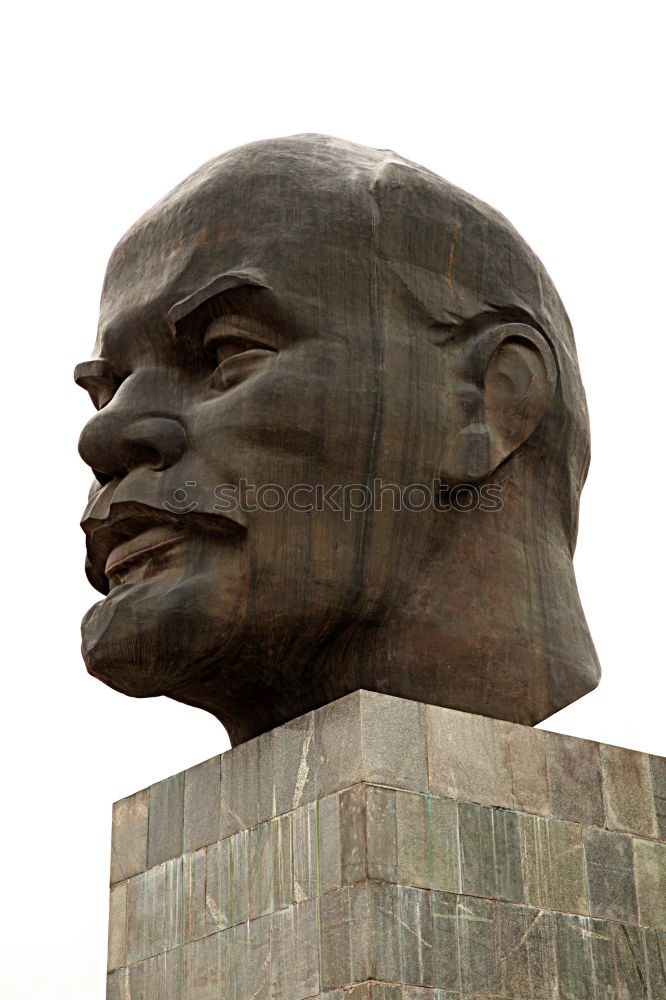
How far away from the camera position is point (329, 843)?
23.7 feet

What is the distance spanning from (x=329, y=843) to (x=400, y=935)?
21.9 inches

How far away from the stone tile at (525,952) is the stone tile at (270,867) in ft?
3.39

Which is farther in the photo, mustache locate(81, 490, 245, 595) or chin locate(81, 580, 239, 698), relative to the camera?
mustache locate(81, 490, 245, 595)

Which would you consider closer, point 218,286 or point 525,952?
point 525,952

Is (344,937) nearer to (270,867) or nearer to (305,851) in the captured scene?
(305,851)

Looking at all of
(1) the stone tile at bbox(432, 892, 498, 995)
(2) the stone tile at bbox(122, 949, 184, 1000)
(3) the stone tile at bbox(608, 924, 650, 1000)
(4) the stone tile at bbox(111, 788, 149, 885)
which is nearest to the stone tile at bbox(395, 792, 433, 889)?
(1) the stone tile at bbox(432, 892, 498, 995)

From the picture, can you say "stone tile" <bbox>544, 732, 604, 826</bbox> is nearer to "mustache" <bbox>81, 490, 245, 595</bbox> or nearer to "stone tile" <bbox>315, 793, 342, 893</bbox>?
"stone tile" <bbox>315, 793, 342, 893</bbox>

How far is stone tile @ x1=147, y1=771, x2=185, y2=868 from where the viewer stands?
8.31m

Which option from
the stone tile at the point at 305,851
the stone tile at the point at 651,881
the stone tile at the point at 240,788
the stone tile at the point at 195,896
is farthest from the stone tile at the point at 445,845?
the stone tile at the point at 195,896

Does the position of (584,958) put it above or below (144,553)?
below

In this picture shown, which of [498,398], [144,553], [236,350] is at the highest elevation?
[236,350]

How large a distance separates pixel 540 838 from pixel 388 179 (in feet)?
12.2

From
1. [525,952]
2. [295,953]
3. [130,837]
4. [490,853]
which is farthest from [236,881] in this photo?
[525,952]

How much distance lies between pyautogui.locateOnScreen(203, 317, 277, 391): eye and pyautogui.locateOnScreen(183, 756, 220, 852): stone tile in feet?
6.73
